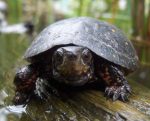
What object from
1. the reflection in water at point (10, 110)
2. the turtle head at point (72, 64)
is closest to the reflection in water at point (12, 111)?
the reflection in water at point (10, 110)

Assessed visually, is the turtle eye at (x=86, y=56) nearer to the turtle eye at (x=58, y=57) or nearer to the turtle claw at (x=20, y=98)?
the turtle eye at (x=58, y=57)

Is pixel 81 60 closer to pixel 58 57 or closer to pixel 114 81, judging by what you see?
pixel 58 57

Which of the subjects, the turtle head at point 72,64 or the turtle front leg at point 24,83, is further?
the turtle front leg at point 24,83

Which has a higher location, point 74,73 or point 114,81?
point 74,73

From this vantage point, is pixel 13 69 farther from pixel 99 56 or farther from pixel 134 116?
pixel 134 116

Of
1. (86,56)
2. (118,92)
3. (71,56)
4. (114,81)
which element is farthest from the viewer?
(114,81)

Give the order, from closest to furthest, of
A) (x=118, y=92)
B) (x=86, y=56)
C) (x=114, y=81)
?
(x=86, y=56) < (x=118, y=92) < (x=114, y=81)

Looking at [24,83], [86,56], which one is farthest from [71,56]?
[24,83]

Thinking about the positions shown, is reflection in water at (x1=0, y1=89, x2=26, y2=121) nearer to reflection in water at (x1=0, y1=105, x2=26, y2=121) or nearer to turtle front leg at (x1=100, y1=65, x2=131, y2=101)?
reflection in water at (x1=0, y1=105, x2=26, y2=121)

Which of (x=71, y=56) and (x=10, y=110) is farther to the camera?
(x=10, y=110)

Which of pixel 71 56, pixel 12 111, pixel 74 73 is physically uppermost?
pixel 71 56
